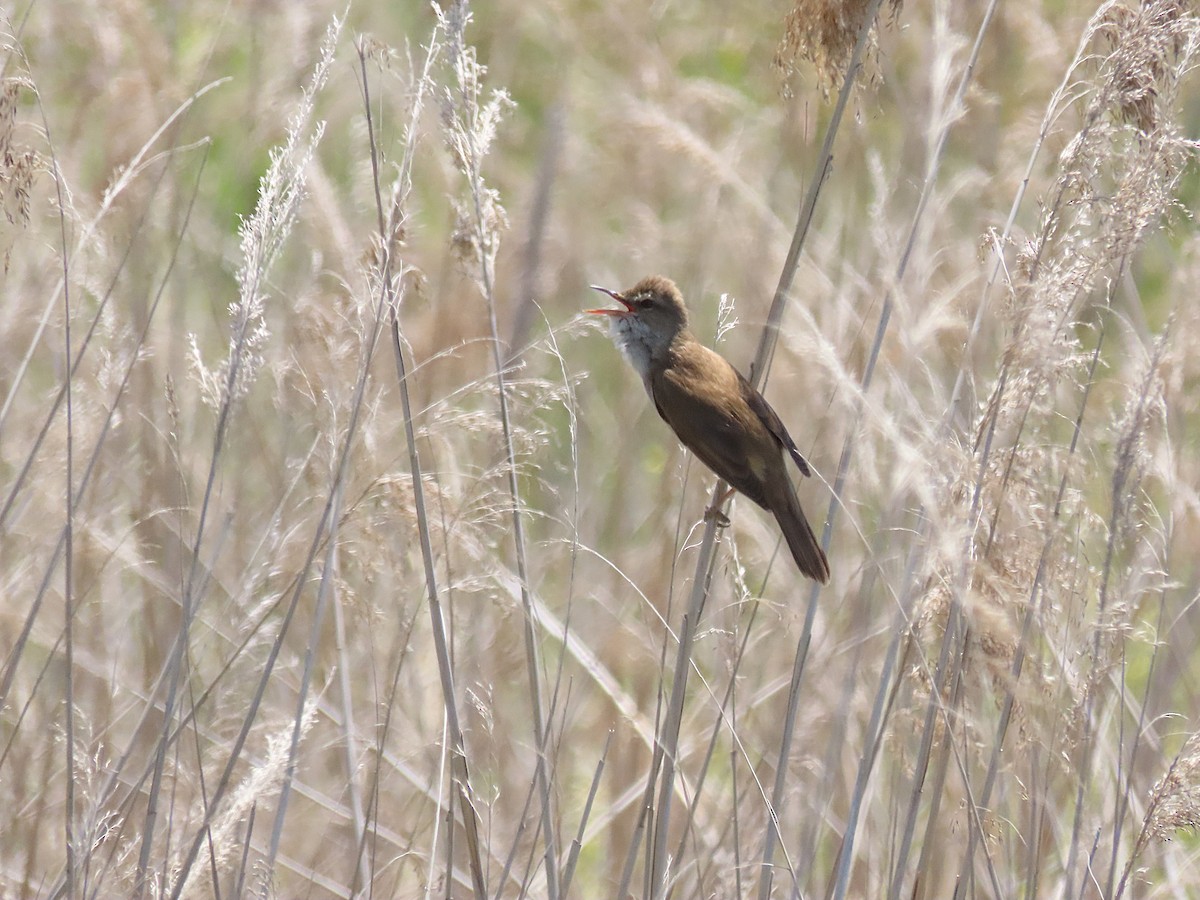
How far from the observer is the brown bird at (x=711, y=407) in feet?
9.94

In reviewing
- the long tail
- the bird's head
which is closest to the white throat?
the bird's head

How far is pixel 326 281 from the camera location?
14.6 feet

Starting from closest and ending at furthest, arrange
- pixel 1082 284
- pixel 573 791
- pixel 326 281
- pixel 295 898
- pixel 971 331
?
pixel 1082 284
pixel 971 331
pixel 295 898
pixel 573 791
pixel 326 281

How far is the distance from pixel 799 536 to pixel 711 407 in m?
0.48

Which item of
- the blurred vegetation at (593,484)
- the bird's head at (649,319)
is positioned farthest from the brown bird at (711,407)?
the blurred vegetation at (593,484)

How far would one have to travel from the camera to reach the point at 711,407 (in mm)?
3219

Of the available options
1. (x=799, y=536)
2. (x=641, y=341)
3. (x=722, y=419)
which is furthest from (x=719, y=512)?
(x=641, y=341)

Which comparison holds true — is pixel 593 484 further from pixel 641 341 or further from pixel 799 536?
pixel 799 536

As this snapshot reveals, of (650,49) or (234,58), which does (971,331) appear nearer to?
(650,49)

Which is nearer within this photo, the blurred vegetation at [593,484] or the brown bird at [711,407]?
the blurred vegetation at [593,484]

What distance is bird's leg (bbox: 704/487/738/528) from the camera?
103 inches

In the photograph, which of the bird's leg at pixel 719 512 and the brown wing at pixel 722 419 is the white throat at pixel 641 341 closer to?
the brown wing at pixel 722 419

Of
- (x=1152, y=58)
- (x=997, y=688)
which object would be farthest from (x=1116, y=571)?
(x=1152, y=58)

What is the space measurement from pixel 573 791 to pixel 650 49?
2467 mm
